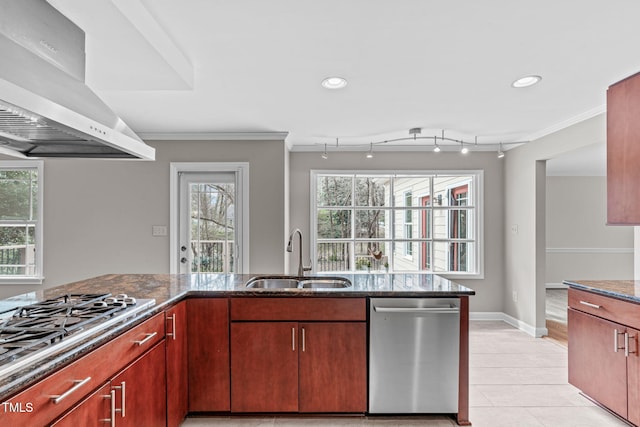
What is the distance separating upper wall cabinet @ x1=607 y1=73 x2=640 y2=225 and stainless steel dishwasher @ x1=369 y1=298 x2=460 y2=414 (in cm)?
129

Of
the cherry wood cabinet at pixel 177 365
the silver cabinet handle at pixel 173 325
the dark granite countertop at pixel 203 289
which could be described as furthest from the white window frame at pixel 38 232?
the silver cabinet handle at pixel 173 325

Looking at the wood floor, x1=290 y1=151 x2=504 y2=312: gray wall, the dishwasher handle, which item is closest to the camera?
the dishwasher handle

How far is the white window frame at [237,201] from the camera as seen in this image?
4348 millimetres

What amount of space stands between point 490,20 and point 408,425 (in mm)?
2415

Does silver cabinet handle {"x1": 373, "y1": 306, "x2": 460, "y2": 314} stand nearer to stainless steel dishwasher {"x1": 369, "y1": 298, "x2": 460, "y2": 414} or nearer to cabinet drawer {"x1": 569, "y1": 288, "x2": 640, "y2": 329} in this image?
stainless steel dishwasher {"x1": 369, "y1": 298, "x2": 460, "y2": 414}

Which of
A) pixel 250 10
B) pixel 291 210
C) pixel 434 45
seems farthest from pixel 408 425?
pixel 291 210

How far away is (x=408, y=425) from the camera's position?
243cm

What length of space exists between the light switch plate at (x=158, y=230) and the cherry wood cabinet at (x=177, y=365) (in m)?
2.18

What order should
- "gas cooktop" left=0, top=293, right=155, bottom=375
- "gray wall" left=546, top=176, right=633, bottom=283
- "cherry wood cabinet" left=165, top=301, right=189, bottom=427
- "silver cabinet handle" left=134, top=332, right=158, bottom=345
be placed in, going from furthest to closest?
"gray wall" left=546, top=176, right=633, bottom=283 → "cherry wood cabinet" left=165, top=301, right=189, bottom=427 → "silver cabinet handle" left=134, top=332, right=158, bottom=345 → "gas cooktop" left=0, top=293, right=155, bottom=375

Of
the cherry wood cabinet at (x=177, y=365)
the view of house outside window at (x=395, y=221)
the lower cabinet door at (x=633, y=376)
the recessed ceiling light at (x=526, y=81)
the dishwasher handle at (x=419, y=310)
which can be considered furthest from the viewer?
the view of house outside window at (x=395, y=221)

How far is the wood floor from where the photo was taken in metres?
4.48

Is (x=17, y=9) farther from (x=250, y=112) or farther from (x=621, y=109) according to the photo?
(x=621, y=109)

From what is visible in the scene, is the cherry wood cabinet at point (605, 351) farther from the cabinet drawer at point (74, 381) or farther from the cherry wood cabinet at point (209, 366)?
the cabinet drawer at point (74, 381)

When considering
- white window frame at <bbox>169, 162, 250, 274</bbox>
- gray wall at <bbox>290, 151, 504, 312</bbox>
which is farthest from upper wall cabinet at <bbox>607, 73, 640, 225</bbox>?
white window frame at <bbox>169, 162, 250, 274</bbox>
